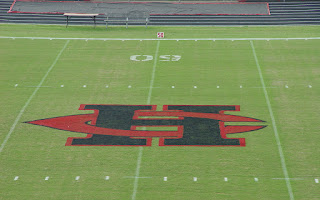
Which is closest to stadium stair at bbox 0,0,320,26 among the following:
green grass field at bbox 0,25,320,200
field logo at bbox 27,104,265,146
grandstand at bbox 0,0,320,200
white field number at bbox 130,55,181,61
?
grandstand at bbox 0,0,320,200

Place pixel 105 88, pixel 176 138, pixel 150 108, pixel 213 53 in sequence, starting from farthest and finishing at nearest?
pixel 213 53
pixel 105 88
pixel 150 108
pixel 176 138

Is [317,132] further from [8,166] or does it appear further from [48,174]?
[8,166]

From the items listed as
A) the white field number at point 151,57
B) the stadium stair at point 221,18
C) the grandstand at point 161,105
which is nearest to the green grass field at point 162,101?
the grandstand at point 161,105

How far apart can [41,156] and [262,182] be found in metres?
9.32

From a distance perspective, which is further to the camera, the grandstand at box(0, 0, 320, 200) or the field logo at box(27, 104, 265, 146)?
the field logo at box(27, 104, 265, 146)

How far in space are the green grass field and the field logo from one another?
1.64 ft

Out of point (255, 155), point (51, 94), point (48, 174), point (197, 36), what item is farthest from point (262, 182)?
point (197, 36)

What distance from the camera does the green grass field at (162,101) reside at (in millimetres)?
20922

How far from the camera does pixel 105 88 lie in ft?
96.0

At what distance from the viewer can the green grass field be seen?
2092 cm

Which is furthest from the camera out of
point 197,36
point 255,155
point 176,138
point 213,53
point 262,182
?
point 197,36

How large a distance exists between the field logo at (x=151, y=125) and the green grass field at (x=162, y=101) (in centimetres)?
50

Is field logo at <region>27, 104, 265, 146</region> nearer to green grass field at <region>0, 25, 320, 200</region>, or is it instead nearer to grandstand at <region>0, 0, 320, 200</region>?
grandstand at <region>0, 0, 320, 200</region>

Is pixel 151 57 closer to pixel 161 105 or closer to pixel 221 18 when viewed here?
pixel 161 105
